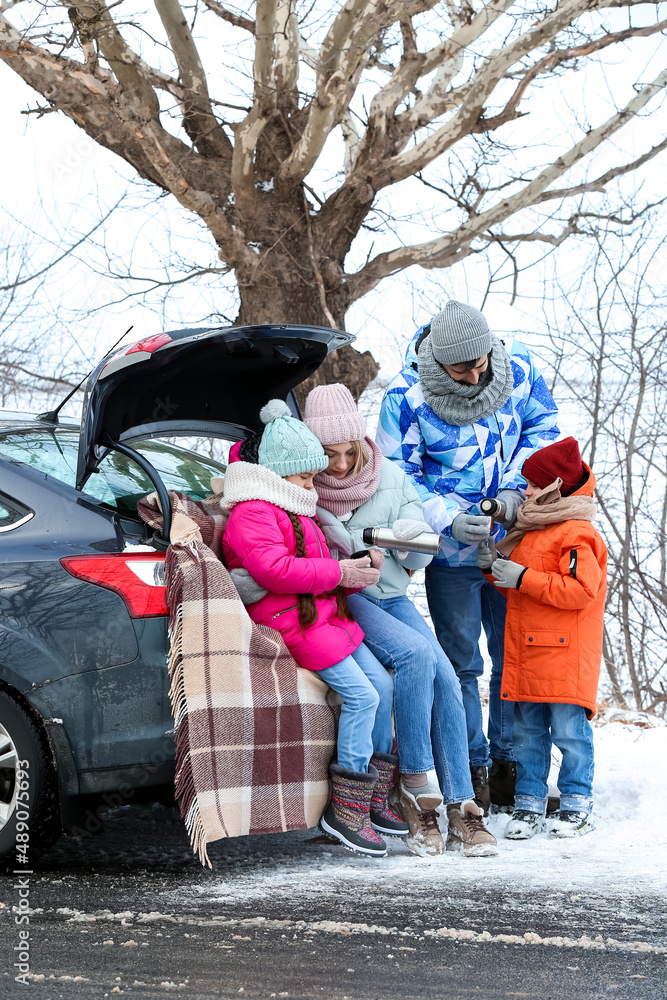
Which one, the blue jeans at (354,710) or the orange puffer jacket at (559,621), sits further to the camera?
the orange puffer jacket at (559,621)

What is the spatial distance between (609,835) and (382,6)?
5833 mm

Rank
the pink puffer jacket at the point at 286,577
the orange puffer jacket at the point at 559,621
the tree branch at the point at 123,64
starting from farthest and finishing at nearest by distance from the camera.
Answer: the tree branch at the point at 123,64 → the orange puffer jacket at the point at 559,621 → the pink puffer jacket at the point at 286,577

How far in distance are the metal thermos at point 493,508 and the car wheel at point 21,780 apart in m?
1.97

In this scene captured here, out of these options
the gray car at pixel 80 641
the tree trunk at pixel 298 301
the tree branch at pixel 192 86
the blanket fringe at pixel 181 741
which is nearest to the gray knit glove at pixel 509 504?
the gray car at pixel 80 641

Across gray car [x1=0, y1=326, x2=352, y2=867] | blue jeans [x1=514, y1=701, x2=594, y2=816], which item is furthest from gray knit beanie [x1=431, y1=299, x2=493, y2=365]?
blue jeans [x1=514, y1=701, x2=594, y2=816]

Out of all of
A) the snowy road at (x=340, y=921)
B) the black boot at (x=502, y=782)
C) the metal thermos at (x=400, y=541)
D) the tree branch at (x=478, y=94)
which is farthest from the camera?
the tree branch at (x=478, y=94)

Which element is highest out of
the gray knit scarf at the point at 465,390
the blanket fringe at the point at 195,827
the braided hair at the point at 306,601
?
the gray knit scarf at the point at 465,390

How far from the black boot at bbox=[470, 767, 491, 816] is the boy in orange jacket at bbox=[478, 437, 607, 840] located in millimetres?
217

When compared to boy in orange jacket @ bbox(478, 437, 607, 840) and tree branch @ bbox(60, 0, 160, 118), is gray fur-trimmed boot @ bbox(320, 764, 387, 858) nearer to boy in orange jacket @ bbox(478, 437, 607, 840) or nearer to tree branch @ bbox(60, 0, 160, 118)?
boy in orange jacket @ bbox(478, 437, 607, 840)

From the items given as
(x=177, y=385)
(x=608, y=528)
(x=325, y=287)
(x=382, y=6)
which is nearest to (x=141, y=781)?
(x=177, y=385)

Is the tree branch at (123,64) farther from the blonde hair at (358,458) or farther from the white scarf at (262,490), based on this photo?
the white scarf at (262,490)

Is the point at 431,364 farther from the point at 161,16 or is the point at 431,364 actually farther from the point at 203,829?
the point at 161,16

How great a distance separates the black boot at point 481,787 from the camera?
161 inches

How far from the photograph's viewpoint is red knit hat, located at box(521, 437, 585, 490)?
152 inches
